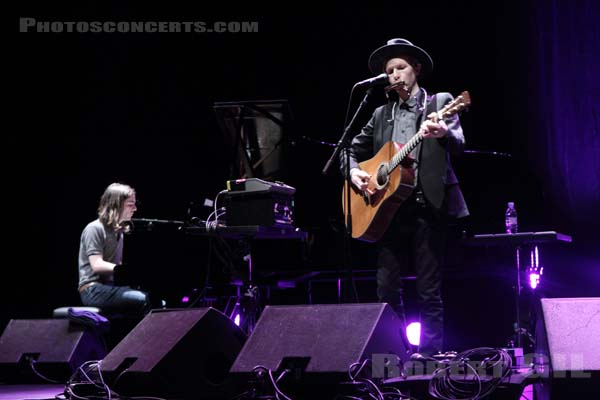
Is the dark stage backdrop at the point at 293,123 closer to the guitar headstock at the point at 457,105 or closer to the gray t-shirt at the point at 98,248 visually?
the gray t-shirt at the point at 98,248

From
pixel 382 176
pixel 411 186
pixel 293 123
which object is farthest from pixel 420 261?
pixel 293 123

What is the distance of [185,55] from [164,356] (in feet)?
13.9

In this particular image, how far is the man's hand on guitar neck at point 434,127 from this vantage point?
11.4 ft

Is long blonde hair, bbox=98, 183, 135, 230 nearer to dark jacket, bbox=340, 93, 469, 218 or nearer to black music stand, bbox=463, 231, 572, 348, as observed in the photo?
dark jacket, bbox=340, 93, 469, 218

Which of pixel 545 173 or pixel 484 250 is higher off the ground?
pixel 545 173

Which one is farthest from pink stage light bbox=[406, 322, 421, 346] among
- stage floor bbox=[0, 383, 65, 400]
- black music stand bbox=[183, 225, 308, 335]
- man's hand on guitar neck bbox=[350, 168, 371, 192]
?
stage floor bbox=[0, 383, 65, 400]

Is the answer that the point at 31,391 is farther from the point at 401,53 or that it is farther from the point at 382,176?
the point at 401,53

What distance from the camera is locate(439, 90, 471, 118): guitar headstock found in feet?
11.4

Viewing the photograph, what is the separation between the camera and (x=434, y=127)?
3.48 meters

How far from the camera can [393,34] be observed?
20.1 feet

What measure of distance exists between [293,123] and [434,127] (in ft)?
7.80

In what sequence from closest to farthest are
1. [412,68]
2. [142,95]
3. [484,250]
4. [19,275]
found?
[412,68] → [484,250] → [19,275] → [142,95]

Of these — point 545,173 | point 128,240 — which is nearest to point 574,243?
point 545,173

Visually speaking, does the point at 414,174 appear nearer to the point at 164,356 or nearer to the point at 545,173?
the point at 164,356
